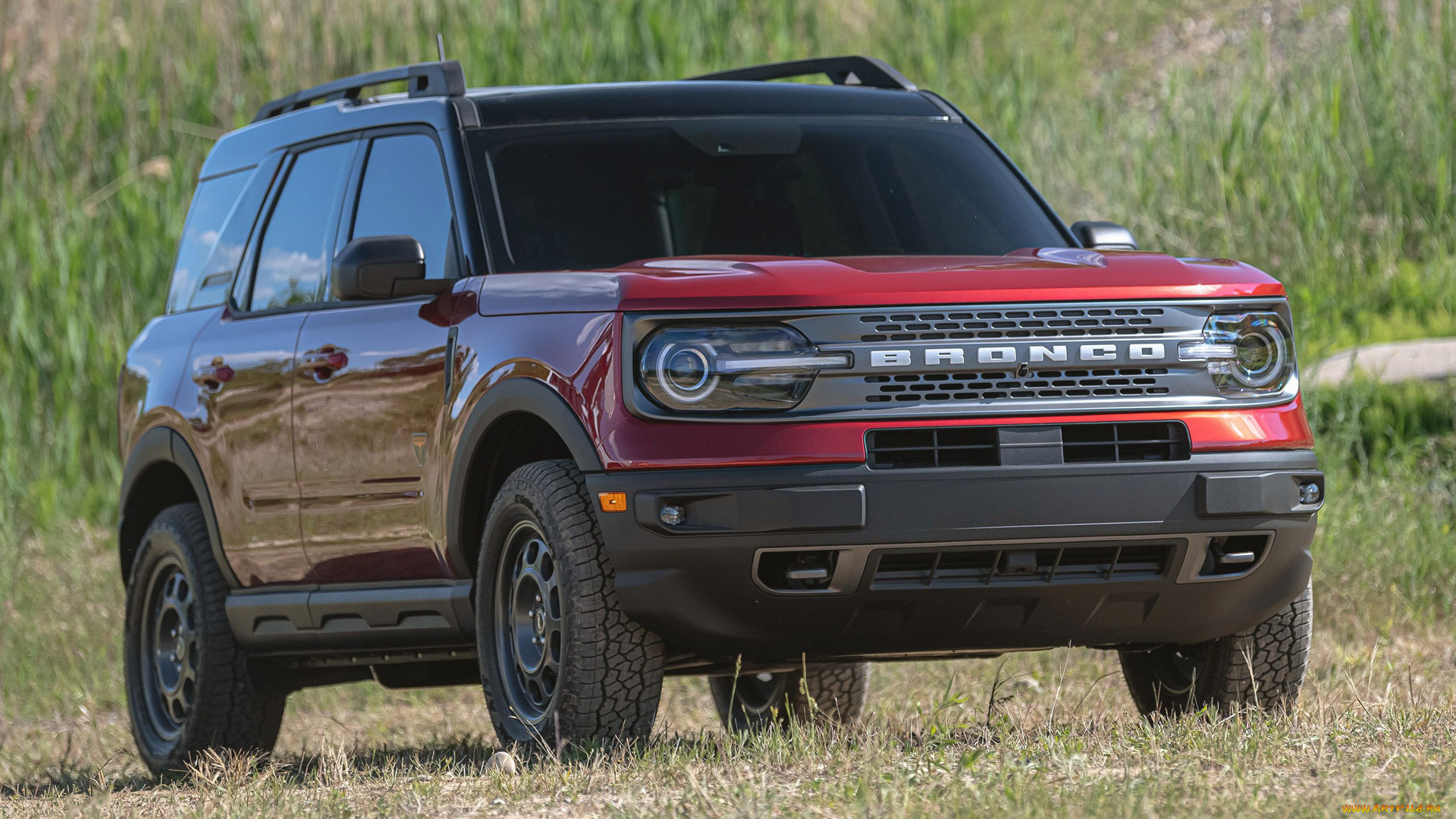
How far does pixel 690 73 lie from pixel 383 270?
33.3 ft

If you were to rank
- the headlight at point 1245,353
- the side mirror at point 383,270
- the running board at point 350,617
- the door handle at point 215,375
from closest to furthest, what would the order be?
the headlight at point 1245,353 < the side mirror at point 383,270 < the running board at point 350,617 < the door handle at point 215,375

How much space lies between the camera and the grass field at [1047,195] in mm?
4738

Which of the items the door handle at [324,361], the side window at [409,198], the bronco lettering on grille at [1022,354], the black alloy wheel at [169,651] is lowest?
the black alloy wheel at [169,651]

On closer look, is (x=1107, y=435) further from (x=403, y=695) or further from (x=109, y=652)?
(x=109, y=652)

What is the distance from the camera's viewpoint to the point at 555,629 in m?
5.34

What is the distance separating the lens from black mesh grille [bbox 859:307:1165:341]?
16.5ft

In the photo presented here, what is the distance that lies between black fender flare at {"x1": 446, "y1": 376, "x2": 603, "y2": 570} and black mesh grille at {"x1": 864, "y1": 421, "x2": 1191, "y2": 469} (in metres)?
0.70

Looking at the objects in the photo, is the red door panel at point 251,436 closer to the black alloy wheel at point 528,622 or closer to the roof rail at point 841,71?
the black alloy wheel at point 528,622

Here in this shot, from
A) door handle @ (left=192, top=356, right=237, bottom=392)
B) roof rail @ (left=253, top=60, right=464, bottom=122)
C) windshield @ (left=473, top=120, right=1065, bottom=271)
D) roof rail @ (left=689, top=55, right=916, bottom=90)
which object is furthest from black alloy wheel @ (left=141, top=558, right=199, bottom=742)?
roof rail @ (left=689, top=55, right=916, bottom=90)

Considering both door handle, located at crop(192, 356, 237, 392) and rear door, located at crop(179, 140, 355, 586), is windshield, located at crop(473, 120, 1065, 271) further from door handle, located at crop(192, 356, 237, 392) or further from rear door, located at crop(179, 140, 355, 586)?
door handle, located at crop(192, 356, 237, 392)

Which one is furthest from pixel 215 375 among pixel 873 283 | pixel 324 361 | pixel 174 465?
pixel 873 283

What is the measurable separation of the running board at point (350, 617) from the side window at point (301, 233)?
0.97m

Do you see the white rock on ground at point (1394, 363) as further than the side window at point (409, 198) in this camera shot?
Yes

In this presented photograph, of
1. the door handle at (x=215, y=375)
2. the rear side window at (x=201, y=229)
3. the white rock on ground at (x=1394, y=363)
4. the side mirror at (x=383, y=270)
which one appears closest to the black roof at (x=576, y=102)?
the rear side window at (x=201, y=229)
